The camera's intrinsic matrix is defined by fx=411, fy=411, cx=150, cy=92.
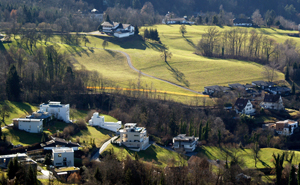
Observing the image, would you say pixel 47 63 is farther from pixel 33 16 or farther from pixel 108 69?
pixel 33 16

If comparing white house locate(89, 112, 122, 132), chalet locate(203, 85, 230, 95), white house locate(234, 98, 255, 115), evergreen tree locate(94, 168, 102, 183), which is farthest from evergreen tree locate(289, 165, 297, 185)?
chalet locate(203, 85, 230, 95)

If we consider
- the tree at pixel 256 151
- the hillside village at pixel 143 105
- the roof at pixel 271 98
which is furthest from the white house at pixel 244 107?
the tree at pixel 256 151

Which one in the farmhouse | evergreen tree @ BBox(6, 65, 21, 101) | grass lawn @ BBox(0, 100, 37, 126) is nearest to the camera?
grass lawn @ BBox(0, 100, 37, 126)

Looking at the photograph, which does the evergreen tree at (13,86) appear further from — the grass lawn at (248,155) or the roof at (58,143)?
the grass lawn at (248,155)

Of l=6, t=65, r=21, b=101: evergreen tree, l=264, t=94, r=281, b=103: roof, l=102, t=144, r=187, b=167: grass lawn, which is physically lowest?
l=102, t=144, r=187, b=167: grass lawn

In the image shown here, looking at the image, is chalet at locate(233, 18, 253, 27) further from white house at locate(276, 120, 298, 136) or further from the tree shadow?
white house at locate(276, 120, 298, 136)

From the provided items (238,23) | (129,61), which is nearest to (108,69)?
(129,61)

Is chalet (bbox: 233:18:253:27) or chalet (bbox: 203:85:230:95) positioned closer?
chalet (bbox: 203:85:230:95)
